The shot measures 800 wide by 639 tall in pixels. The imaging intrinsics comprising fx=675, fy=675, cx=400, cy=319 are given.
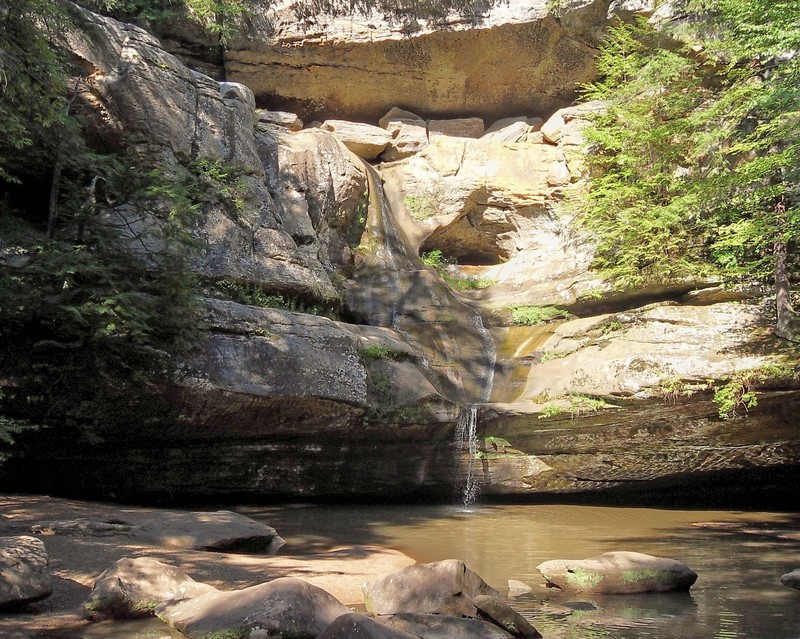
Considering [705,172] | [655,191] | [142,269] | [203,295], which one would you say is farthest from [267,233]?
[705,172]

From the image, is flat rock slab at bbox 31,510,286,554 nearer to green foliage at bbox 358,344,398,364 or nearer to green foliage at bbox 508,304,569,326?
green foliage at bbox 358,344,398,364

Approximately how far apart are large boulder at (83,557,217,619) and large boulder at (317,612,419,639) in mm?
1552

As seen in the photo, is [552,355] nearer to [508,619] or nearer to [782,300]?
[782,300]

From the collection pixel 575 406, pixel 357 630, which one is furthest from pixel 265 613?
pixel 575 406

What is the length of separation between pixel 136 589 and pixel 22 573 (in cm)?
82

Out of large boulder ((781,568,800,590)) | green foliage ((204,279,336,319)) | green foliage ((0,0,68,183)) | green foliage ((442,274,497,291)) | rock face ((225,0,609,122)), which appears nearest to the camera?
large boulder ((781,568,800,590))

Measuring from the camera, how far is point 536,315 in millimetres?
16344

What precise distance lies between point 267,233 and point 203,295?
8.51 ft

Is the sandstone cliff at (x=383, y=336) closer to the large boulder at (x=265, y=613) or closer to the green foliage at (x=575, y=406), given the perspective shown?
the green foliage at (x=575, y=406)

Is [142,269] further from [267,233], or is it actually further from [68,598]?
[68,598]

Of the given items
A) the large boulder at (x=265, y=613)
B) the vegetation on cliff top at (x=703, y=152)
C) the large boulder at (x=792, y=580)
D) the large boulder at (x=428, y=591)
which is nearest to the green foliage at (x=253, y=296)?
the vegetation on cliff top at (x=703, y=152)

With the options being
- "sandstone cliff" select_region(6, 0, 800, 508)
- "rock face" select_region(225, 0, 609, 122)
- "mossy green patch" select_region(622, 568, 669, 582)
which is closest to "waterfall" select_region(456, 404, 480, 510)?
"sandstone cliff" select_region(6, 0, 800, 508)

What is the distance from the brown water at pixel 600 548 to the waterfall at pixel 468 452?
645 millimetres

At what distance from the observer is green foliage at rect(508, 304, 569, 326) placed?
16266 mm
